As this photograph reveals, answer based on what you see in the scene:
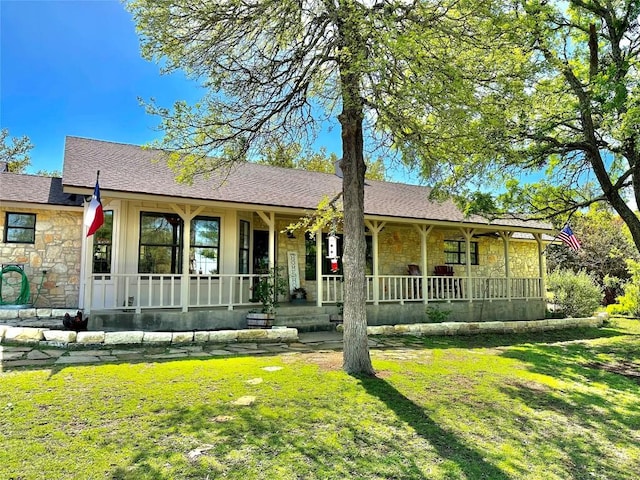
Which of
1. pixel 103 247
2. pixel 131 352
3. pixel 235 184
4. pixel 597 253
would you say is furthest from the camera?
pixel 597 253

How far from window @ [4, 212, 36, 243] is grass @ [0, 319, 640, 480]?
22.9 ft

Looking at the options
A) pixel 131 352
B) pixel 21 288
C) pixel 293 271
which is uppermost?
pixel 293 271

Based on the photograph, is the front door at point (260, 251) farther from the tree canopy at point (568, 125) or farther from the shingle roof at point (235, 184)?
the tree canopy at point (568, 125)

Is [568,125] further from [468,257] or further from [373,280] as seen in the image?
[373,280]

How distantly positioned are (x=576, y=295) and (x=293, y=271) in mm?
10253

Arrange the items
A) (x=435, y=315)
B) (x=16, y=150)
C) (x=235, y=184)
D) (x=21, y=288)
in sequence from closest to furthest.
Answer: (x=21, y=288), (x=235, y=184), (x=435, y=315), (x=16, y=150)

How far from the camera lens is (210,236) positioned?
34.3 ft

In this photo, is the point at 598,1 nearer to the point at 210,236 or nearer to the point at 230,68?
the point at 230,68

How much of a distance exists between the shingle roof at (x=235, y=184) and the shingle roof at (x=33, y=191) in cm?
132

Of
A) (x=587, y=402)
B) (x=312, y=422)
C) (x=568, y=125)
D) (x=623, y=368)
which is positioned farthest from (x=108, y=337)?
(x=568, y=125)

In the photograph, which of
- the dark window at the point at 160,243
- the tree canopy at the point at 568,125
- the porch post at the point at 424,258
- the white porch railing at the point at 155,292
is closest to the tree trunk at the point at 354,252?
the tree canopy at the point at 568,125

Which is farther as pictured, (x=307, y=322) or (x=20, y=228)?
(x=20, y=228)

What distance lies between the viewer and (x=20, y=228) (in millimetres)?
10750

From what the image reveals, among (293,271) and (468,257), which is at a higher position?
(468,257)
